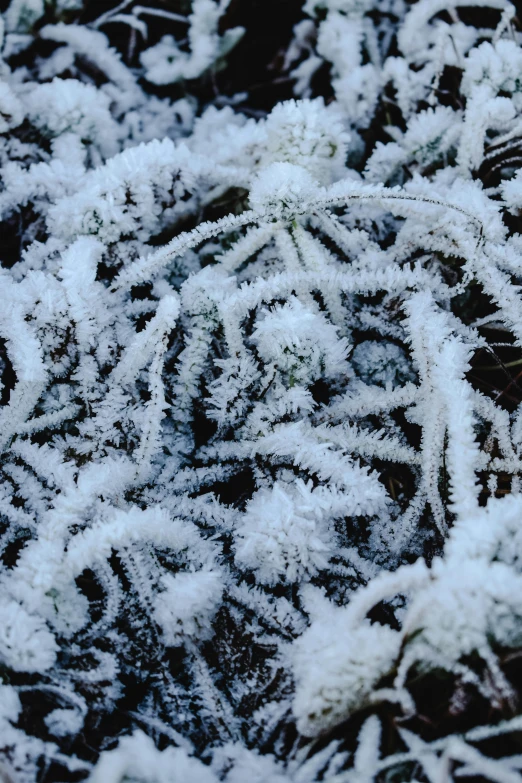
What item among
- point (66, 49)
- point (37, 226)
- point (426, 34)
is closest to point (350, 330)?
point (37, 226)

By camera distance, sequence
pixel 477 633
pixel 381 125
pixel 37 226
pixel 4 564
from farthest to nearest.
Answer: pixel 381 125 → pixel 37 226 → pixel 4 564 → pixel 477 633

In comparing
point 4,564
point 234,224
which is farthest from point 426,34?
point 4,564

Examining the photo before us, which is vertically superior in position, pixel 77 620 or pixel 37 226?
pixel 37 226

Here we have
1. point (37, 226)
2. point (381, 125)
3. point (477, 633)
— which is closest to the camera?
point (477, 633)

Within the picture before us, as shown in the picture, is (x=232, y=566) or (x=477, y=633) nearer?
(x=477, y=633)

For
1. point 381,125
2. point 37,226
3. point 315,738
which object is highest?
point 381,125

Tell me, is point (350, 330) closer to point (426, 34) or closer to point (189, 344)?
point (189, 344)
